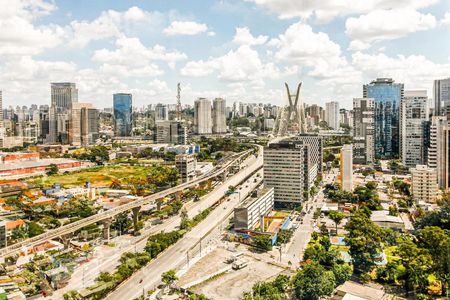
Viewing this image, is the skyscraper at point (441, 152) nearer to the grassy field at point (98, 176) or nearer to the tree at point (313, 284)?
the tree at point (313, 284)

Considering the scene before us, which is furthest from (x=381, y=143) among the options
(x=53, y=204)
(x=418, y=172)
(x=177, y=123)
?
(x=53, y=204)

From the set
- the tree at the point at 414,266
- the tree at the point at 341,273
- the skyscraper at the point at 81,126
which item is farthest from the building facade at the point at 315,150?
the skyscraper at the point at 81,126

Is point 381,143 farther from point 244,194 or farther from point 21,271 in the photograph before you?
point 21,271

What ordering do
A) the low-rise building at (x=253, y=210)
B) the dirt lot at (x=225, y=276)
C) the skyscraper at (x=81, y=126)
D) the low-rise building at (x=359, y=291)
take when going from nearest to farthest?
the low-rise building at (x=359, y=291) < the dirt lot at (x=225, y=276) < the low-rise building at (x=253, y=210) < the skyscraper at (x=81, y=126)

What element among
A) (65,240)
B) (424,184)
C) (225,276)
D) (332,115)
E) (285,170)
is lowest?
(225,276)

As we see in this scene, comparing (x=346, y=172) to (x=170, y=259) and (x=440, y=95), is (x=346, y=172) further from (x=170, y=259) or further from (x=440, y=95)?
(x=440, y=95)

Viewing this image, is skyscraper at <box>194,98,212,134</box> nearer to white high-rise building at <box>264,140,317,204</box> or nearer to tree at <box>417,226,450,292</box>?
white high-rise building at <box>264,140,317,204</box>

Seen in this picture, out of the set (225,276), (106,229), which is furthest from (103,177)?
(225,276)

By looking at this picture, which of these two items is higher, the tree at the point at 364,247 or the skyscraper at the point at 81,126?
the skyscraper at the point at 81,126
